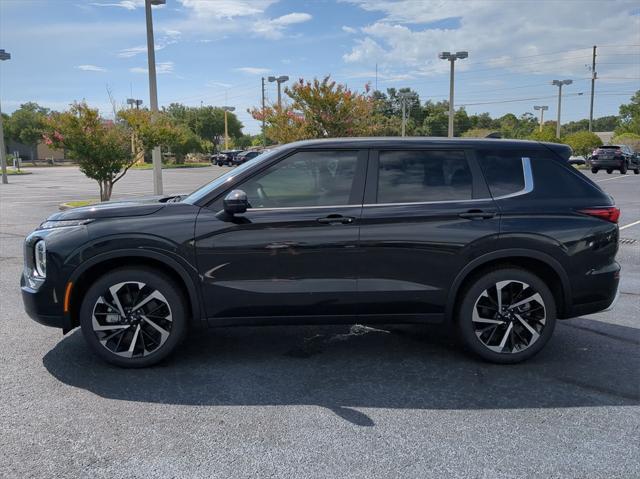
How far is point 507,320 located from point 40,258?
370 cm

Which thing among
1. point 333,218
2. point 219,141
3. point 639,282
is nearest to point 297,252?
point 333,218

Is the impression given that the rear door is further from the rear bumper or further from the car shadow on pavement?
the rear bumper

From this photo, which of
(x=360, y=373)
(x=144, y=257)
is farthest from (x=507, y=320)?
(x=144, y=257)

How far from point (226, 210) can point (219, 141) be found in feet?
297

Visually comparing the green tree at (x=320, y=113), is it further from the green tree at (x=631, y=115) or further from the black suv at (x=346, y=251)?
the green tree at (x=631, y=115)

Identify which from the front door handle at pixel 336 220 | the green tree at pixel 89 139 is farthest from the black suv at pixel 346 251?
the green tree at pixel 89 139

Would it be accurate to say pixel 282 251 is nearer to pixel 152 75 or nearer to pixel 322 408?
pixel 322 408

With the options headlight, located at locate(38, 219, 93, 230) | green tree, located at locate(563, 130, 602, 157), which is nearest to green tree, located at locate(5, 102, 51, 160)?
green tree, located at locate(563, 130, 602, 157)

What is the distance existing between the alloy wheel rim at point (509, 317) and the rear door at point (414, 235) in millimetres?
342

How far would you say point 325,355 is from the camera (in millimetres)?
4711

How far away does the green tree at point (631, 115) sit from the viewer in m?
85.8

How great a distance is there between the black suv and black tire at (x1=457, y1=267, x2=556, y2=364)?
1cm

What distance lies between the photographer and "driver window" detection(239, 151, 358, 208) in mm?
4344

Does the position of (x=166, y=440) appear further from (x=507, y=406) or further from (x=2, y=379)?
(x=507, y=406)
